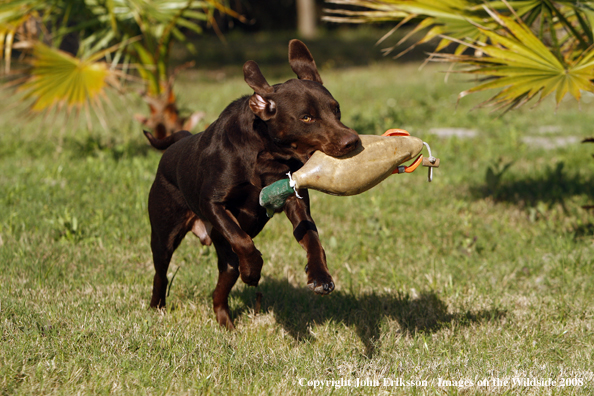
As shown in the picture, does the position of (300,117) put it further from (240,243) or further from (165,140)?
(165,140)

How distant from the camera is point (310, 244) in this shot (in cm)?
302

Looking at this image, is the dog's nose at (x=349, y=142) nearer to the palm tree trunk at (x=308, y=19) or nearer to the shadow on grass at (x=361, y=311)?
the shadow on grass at (x=361, y=311)

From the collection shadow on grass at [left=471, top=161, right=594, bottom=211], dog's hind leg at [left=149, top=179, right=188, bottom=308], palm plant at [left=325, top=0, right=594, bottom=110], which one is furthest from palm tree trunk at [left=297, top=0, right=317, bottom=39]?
dog's hind leg at [left=149, top=179, right=188, bottom=308]

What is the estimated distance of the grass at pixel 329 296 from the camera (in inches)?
119

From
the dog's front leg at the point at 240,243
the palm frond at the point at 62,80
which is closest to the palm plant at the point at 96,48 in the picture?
the palm frond at the point at 62,80

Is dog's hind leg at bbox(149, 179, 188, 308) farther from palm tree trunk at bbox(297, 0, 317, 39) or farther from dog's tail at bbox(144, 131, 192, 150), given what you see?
palm tree trunk at bbox(297, 0, 317, 39)

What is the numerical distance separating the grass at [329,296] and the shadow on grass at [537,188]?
22mm

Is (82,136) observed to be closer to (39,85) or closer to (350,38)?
(39,85)

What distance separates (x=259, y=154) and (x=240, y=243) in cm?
46

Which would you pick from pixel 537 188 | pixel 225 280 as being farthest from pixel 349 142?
pixel 537 188

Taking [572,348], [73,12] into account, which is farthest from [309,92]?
[73,12]

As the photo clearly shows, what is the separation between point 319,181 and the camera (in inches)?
111

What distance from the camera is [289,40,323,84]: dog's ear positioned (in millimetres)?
3316

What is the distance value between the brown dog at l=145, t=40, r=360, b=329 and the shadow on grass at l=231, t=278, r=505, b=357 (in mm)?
726
